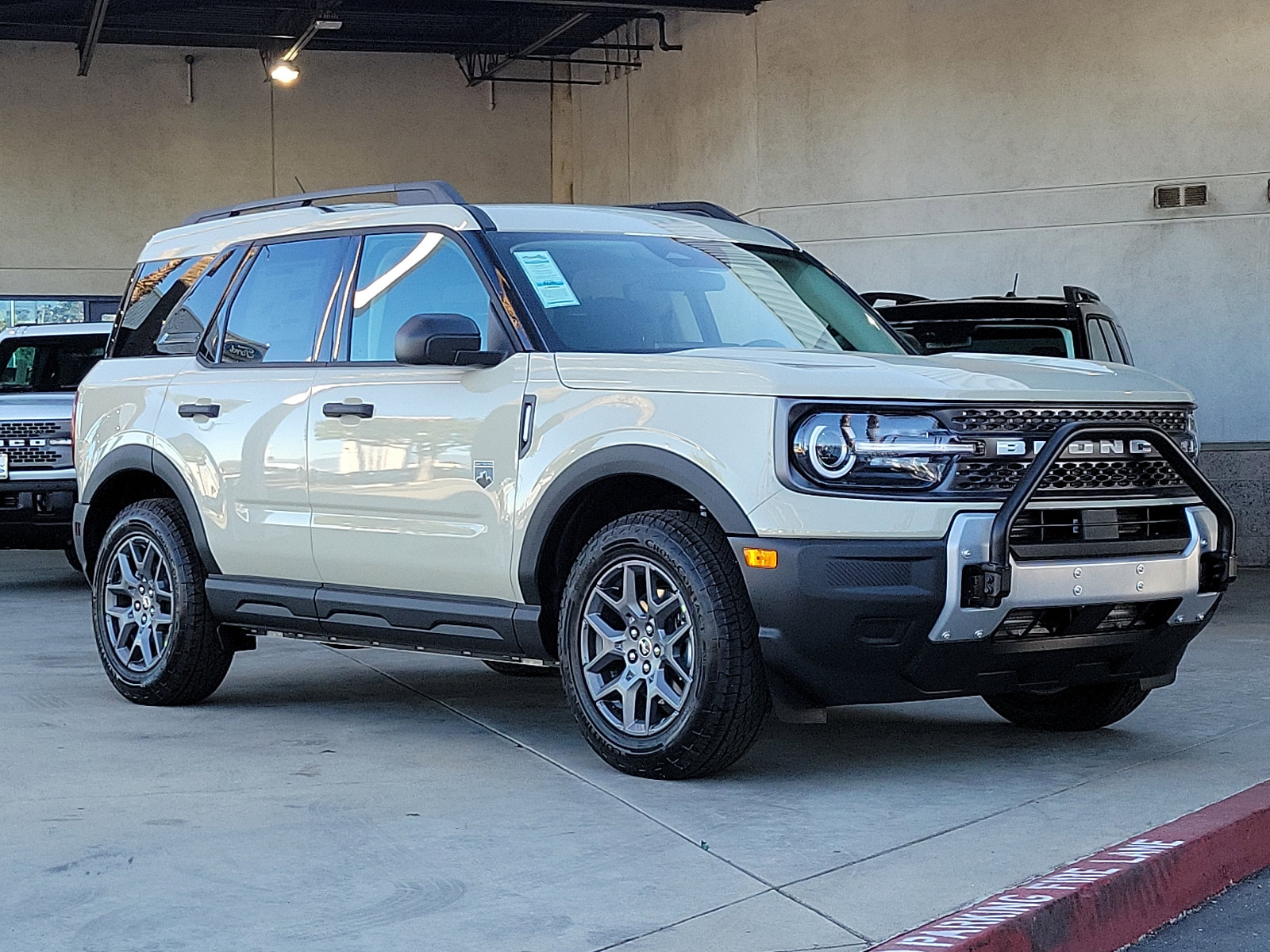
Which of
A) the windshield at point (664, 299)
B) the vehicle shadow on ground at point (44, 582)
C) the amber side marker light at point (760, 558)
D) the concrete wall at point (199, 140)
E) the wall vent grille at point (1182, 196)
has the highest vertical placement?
the concrete wall at point (199, 140)

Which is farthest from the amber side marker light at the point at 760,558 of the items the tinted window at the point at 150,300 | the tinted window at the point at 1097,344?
the tinted window at the point at 1097,344

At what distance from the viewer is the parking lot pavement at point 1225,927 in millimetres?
4074

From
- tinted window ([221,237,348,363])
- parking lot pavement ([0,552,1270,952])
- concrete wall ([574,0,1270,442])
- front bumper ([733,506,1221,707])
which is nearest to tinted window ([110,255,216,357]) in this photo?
tinted window ([221,237,348,363])

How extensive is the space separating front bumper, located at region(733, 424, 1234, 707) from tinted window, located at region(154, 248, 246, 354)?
2.94 metres

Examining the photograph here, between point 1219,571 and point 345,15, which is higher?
point 345,15

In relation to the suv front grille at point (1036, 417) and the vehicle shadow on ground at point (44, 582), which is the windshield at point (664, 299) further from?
the vehicle shadow on ground at point (44, 582)

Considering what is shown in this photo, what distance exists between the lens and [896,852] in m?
4.54

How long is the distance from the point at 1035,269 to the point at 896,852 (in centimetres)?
1297

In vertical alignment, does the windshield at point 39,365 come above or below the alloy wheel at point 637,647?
above

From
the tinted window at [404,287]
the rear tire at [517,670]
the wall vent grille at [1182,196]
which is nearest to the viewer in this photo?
the tinted window at [404,287]

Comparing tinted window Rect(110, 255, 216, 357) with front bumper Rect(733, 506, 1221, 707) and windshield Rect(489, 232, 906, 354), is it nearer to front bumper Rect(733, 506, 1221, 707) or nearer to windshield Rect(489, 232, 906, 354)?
windshield Rect(489, 232, 906, 354)

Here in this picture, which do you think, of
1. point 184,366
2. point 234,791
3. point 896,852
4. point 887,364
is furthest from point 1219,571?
point 184,366

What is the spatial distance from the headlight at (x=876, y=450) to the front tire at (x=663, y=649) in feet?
1.37

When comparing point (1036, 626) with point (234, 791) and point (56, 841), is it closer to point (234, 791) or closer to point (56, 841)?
point (234, 791)
